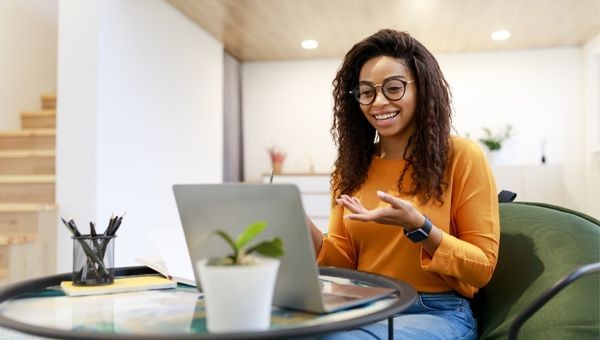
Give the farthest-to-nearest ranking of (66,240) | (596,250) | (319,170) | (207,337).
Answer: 1. (319,170)
2. (66,240)
3. (596,250)
4. (207,337)

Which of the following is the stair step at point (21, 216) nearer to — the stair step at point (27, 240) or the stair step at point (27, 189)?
the stair step at point (27, 240)

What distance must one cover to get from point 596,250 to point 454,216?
35cm

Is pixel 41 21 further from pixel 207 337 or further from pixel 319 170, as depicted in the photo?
pixel 207 337

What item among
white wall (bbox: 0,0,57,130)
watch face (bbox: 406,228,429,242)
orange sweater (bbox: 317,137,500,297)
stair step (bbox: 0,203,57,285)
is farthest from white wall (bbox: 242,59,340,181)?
watch face (bbox: 406,228,429,242)

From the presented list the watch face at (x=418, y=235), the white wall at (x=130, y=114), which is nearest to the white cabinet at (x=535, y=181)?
the white wall at (x=130, y=114)

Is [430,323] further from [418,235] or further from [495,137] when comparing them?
[495,137]

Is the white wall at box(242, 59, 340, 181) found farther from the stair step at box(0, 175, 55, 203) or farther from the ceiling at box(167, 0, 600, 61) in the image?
the stair step at box(0, 175, 55, 203)

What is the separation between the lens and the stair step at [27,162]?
389 centimetres

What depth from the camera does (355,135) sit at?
165cm

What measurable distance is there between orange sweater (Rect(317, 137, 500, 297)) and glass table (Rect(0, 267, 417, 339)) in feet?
0.80

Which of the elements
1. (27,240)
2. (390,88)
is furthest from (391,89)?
(27,240)

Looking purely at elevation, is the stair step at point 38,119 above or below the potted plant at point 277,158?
above

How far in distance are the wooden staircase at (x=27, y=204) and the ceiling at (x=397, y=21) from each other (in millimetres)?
1551

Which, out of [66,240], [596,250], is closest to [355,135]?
[596,250]
